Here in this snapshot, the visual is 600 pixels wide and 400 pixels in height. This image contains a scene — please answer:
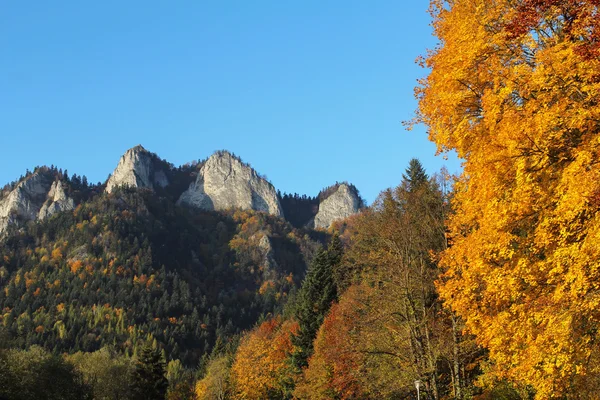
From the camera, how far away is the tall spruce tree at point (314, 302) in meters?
48.2

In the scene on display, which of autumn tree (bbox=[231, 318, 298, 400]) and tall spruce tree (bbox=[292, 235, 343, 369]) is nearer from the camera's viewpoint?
tall spruce tree (bbox=[292, 235, 343, 369])

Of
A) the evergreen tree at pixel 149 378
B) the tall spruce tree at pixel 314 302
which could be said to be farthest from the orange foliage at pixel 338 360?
the evergreen tree at pixel 149 378

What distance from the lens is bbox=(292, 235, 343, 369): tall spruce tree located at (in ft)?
158

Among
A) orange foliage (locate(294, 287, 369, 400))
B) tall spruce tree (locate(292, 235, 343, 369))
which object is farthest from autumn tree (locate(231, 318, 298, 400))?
orange foliage (locate(294, 287, 369, 400))

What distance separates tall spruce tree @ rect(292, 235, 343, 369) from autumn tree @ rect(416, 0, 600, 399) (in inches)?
1442

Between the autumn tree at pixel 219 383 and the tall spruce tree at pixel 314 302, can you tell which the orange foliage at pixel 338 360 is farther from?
the autumn tree at pixel 219 383

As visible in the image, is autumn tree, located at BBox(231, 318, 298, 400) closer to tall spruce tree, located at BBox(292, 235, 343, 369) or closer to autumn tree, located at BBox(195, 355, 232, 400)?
tall spruce tree, located at BBox(292, 235, 343, 369)

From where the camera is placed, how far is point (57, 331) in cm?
16025

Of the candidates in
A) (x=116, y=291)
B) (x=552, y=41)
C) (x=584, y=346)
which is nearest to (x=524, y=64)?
(x=552, y=41)

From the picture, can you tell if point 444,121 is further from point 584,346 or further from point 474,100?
point 584,346

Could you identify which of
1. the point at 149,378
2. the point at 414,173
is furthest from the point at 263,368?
the point at 414,173

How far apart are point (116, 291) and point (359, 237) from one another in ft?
583

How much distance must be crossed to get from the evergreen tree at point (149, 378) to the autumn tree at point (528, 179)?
202ft

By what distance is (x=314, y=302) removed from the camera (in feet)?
167
